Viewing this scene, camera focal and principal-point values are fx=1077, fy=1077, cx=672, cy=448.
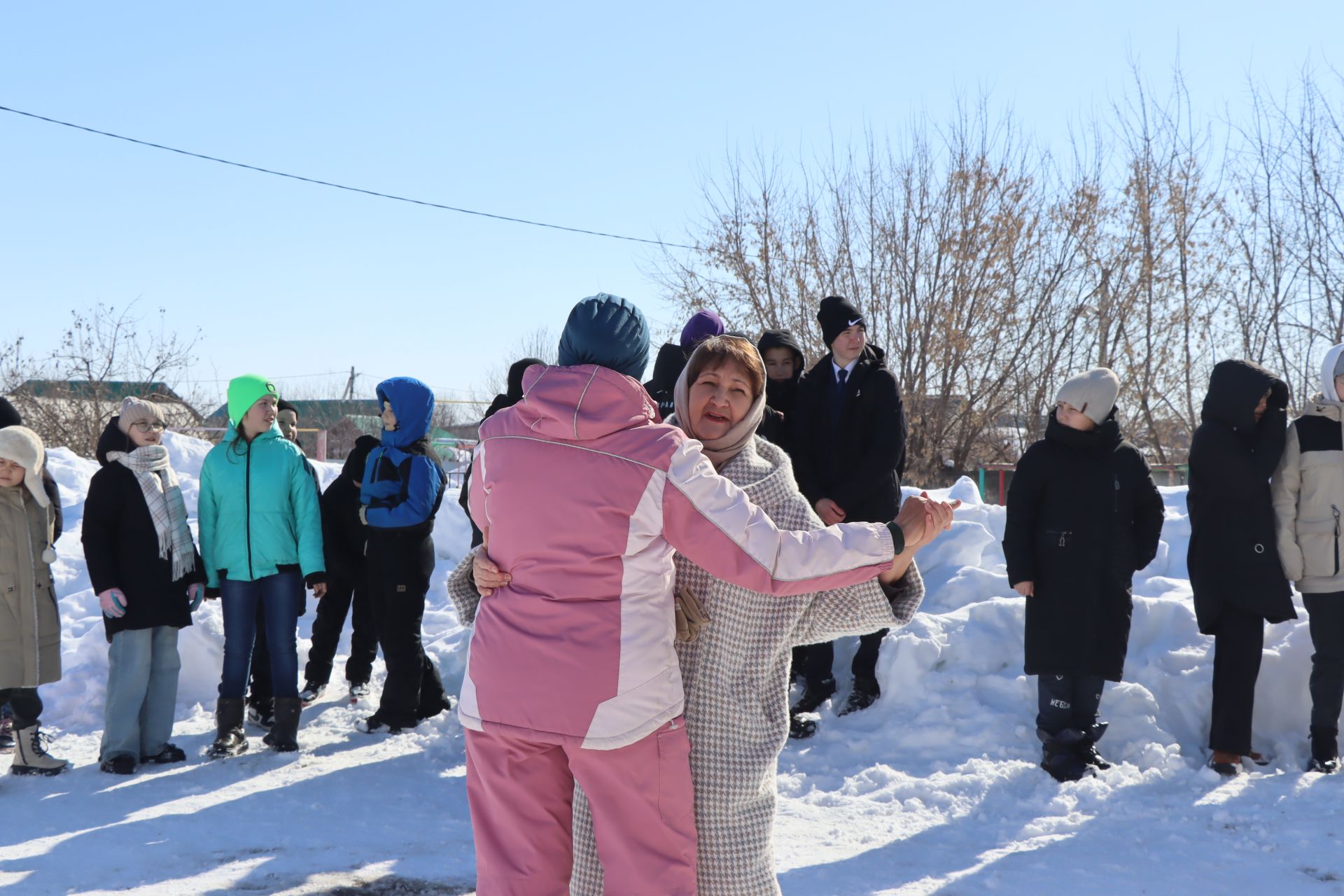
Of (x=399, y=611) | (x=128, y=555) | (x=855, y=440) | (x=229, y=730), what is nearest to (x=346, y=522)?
(x=399, y=611)

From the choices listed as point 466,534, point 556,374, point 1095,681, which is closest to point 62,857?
point 556,374

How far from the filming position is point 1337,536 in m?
5.50

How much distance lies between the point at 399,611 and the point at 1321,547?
4.99 metres

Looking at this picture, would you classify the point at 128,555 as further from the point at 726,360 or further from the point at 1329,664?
the point at 1329,664

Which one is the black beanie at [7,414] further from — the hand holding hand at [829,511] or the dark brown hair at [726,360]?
the dark brown hair at [726,360]

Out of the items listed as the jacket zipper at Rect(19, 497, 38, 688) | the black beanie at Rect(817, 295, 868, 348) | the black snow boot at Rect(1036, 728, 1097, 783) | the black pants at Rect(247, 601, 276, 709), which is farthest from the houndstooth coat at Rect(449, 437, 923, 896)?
the black pants at Rect(247, 601, 276, 709)

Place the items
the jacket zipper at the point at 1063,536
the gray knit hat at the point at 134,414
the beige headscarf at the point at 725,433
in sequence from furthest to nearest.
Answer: the gray knit hat at the point at 134,414 < the jacket zipper at the point at 1063,536 < the beige headscarf at the point at 725,433

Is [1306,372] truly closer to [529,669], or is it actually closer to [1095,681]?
[1095,681]

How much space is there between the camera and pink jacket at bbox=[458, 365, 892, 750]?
249 cm

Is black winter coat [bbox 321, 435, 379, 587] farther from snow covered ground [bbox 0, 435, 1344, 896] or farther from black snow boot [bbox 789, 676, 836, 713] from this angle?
black snow boot [bbox 789, 676, 836, 713]

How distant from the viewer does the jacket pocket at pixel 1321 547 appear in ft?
18.0

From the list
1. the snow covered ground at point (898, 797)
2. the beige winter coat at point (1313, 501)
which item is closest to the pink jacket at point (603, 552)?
the snow covered ground at point (898, 797)

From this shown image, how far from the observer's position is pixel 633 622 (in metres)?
2.55

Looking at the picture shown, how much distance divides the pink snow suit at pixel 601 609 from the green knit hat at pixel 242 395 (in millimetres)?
3941
